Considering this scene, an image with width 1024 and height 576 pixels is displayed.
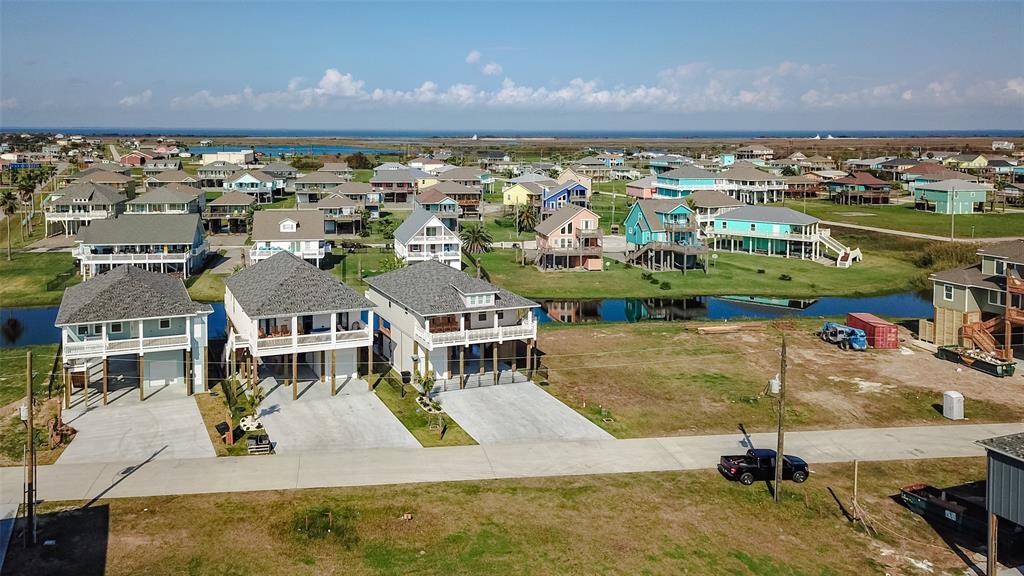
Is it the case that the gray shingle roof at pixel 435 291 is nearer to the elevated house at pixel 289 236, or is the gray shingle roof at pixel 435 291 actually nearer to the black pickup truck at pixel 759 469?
the black pickup truck at pixel 759 469

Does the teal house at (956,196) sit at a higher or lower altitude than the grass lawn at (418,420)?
higher

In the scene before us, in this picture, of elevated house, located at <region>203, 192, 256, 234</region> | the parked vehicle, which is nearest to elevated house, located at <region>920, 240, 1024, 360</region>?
the parked vehicle

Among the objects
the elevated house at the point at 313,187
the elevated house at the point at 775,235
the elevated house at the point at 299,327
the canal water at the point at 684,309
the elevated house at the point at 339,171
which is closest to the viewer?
the elevated house at the point at 299,327

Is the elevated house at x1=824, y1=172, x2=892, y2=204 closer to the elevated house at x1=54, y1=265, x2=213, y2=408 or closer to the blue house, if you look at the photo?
the blue house

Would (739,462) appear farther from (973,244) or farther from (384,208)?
(384,208)

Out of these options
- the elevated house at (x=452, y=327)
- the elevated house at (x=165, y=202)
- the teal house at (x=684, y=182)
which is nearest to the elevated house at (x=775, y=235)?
the teal house at (x=684, y=182)

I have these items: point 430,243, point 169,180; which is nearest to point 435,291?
point 430,243
